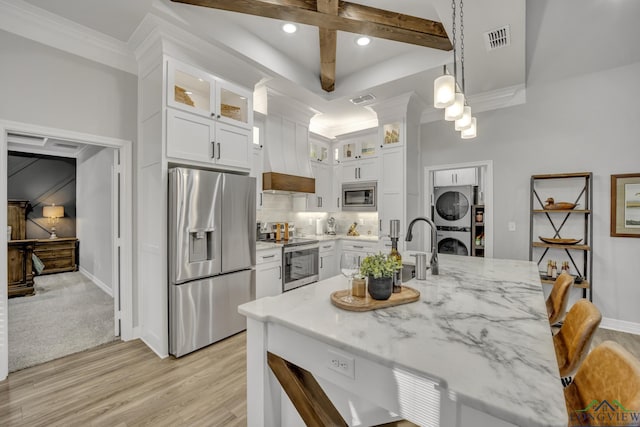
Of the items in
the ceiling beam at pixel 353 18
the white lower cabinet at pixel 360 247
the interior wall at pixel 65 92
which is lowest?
the white lower cabinet at pixel 360 247

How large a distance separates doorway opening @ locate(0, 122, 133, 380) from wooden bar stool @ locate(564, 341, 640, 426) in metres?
3.54

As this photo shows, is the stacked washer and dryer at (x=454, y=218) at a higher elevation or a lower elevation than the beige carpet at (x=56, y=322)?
higher

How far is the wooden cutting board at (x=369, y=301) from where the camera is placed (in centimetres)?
132

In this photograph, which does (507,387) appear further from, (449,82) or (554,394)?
(449,82)

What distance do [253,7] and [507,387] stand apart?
295 centimetres

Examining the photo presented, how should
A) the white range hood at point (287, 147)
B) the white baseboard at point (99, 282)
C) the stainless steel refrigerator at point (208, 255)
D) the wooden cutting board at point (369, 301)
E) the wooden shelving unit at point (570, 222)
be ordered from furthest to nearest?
the white baseboard at point (99, 282) → the white range hood at point (287, 147) → the wooden shelving unit at point (570, 222) → the stainless steel refrigerator at point (208, 255) → the wooden cutting board at point (369, 301)

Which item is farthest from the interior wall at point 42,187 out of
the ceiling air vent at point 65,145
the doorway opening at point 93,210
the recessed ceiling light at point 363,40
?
the recessed ceiling light at point 363,40

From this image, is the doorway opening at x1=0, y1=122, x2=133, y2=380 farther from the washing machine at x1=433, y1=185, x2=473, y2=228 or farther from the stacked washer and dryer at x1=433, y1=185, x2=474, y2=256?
the washing machine at x1=433, y1=185, x2=473, y2=228

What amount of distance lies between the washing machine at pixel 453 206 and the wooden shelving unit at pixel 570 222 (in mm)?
2256

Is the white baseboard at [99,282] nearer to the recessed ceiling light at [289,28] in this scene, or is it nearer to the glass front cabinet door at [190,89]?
the glass front cabinet door at [190,89]

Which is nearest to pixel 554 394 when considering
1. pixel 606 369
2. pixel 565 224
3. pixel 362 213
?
pixel 606 369

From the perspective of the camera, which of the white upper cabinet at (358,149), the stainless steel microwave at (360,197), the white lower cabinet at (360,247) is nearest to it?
the white lower cabinet at (360,247)

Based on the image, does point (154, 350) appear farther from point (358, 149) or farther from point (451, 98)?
point (358, 149)

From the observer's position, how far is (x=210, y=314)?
112 inches
